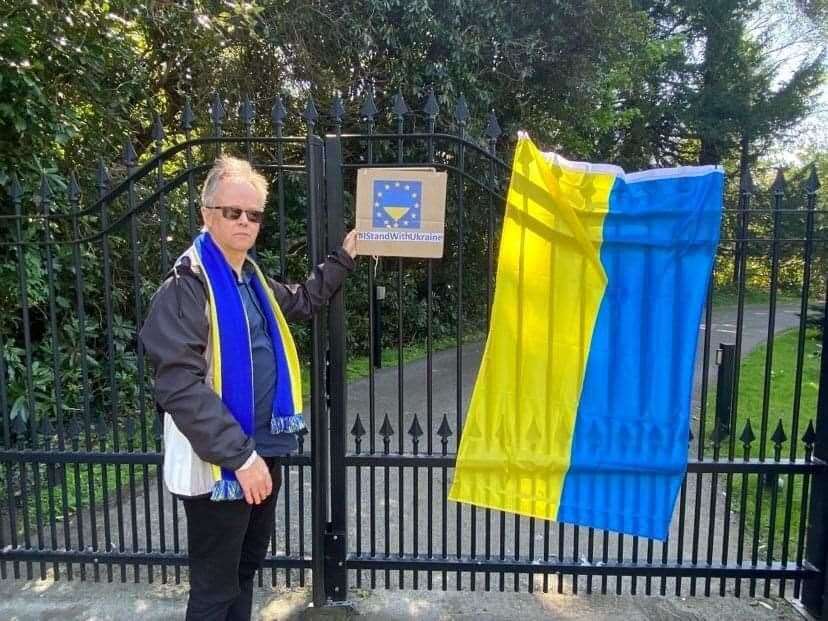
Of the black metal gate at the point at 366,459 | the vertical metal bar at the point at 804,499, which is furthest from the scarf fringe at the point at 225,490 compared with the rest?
the vertical metal bar at the point at 804,499

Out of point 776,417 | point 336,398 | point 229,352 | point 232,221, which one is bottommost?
point 776,417

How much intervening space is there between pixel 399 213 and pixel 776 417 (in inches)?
224

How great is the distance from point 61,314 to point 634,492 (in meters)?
4.98

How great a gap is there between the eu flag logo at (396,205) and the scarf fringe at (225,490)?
133 cm

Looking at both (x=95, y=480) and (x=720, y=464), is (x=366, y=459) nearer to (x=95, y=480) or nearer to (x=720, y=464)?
(x=720, y=464)

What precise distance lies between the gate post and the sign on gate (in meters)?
0.21

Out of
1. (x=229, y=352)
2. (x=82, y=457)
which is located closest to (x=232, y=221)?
(x=229, y=352)

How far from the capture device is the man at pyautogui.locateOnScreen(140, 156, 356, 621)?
2.08m

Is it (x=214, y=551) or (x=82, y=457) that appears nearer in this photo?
(x=214, y=551)

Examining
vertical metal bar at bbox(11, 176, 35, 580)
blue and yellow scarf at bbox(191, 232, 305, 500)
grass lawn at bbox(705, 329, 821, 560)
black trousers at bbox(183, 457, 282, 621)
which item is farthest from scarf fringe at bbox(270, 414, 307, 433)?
grass lawn at bbox(705, 329, 821, 560)

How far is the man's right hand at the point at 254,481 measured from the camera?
2165 millimetres

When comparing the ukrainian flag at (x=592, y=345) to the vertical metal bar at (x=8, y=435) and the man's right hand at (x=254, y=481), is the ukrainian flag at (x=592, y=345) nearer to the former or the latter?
the man's right hand at (x=254, y=481)

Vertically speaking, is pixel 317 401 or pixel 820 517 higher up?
pixel 317 401

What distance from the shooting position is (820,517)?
121 inches
